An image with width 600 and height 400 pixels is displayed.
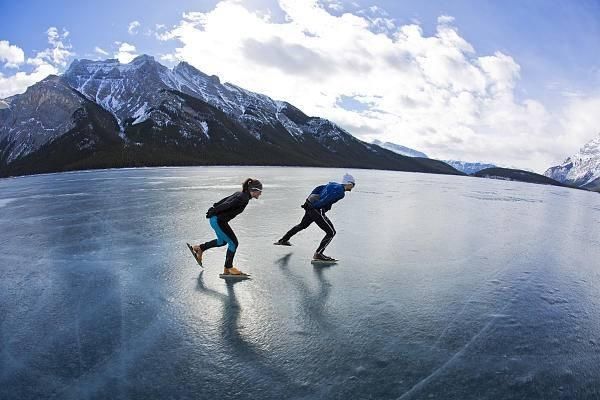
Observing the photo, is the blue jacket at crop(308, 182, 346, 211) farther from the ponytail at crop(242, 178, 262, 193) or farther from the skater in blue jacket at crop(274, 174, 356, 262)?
the ponytail at crop(242, 178, 262, 193)

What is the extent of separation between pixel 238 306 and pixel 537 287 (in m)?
6.27

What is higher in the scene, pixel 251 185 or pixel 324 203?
pixel 251 185

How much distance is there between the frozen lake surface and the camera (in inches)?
185

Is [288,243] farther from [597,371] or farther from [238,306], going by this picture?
[597,371]

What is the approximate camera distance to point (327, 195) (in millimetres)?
10641

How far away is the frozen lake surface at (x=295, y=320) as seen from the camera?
4.70 metres

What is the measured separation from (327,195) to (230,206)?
2.81m

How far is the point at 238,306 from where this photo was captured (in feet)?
23.3

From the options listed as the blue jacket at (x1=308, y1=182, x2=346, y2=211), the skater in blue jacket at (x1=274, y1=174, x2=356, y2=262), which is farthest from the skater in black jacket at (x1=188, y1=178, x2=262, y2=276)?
the blue jacket at (x1=308, y1=182, x2=346, y2=211)

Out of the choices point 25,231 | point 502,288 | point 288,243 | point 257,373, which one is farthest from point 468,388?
point 25,231

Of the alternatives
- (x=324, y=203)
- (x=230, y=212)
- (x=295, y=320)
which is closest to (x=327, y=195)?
(x=324, y=203)

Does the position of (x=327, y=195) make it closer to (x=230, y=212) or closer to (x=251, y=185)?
(x=251, y=185)

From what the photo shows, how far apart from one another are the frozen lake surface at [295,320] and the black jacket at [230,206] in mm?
1258

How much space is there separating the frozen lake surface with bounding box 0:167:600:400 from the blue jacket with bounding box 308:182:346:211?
56.7 inches
